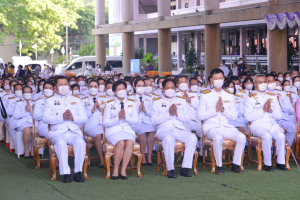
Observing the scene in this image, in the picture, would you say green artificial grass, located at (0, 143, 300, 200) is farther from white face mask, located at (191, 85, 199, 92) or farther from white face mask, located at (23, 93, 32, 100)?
white face mask, located at (191, 85, 199, 92)

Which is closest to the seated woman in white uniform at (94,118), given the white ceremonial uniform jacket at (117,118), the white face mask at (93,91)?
the white face mask at (93,91)

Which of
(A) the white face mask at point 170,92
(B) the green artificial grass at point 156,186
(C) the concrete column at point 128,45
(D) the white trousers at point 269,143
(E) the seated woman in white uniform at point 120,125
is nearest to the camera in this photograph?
(B) the green artificial grass at point 156,186

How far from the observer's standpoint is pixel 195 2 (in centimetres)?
3578

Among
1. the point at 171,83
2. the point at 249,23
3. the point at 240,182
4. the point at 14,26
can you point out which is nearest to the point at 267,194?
the point at 240,182

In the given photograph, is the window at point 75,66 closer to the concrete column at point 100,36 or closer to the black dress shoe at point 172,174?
the concrete column at point 100,36

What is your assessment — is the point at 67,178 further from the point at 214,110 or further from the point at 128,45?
the point at 128,45

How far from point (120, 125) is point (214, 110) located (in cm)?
154

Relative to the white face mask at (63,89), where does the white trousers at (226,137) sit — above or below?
below

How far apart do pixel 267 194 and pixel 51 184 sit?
9.96 ft

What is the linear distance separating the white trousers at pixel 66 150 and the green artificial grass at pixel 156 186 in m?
0.23

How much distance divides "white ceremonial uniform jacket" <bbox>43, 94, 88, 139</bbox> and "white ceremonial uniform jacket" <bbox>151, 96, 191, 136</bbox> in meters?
1.16

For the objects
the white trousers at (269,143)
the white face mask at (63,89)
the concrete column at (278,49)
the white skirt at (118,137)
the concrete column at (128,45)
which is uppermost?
the concrete column at (128,45)

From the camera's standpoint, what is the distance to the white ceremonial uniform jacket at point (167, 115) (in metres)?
7.63

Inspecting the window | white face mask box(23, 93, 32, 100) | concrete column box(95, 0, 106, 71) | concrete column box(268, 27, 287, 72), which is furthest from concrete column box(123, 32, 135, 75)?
white face mask box(23, 93, 32, 100)
